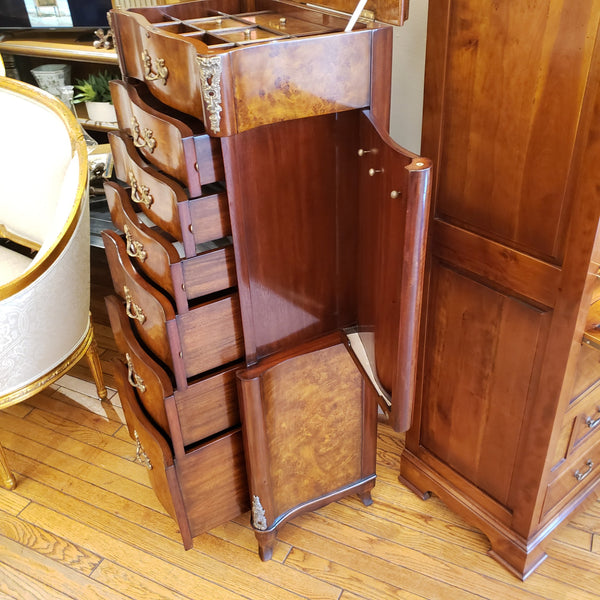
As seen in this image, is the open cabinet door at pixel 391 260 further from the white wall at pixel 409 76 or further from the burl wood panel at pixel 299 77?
the white wall at pixel 409 76

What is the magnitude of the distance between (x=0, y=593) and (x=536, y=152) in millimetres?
1388

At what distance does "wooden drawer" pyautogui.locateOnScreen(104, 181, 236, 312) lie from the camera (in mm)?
1019

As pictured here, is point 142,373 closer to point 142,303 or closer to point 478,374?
point 142,303

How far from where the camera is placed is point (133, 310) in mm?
1188

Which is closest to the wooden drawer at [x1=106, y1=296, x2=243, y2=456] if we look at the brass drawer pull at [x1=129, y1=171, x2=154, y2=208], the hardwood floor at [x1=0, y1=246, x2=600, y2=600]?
the brass drawer pull at [x1=129, y1=171, x2=154, y2=208]

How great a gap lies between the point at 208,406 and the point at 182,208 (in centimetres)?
41

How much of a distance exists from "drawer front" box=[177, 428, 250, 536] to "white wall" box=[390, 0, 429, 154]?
2.51 ft

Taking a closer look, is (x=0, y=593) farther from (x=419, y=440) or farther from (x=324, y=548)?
(x=419, y=440)

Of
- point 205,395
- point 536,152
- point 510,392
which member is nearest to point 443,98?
point 536,152

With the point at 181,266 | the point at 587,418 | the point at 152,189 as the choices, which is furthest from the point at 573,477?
the point at 152,189

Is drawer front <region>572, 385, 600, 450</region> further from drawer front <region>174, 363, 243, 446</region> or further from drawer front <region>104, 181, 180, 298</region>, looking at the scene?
drawer front <region>104, 181, 180, 298</region>

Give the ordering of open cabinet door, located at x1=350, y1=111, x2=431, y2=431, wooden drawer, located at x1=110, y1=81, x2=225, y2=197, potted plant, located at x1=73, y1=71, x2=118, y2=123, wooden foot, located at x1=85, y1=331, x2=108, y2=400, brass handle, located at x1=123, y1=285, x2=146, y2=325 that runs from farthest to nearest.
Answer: potted plant, located at x1=73, y1=71, x2=118, y2=123 < wooden foot, located at x1=85, y1=331, x2=108, y2=400 < brass handle, located at x1=123, y1=285, x2=146, y2=325 < wooden drawer, located at x1=110, y1=81, x2=225, y2=197 < open cabinet door, located at x1=350, y1=111, x2=431, y2=431

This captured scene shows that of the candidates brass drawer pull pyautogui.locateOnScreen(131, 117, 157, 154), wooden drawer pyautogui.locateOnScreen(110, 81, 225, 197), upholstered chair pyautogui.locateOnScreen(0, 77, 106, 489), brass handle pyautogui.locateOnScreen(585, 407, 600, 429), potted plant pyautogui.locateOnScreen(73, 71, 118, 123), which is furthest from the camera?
potted plant pyautogui.locateOnScreen(73, 71, 118, 123)

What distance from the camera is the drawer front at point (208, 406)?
1141 mm
